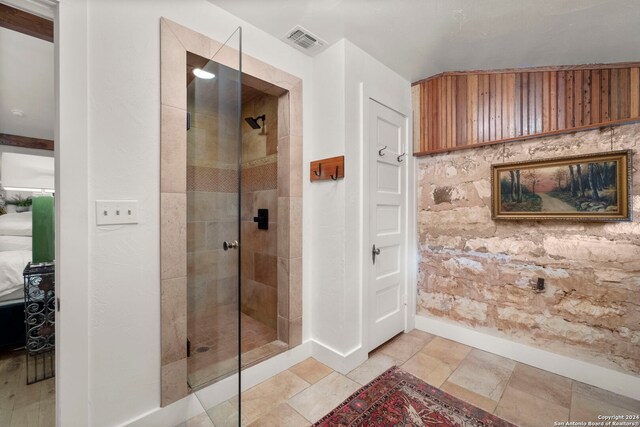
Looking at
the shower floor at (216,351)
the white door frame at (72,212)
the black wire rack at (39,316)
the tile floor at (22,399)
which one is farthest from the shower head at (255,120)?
the tile floor at (22,399)

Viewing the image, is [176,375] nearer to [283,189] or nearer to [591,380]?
[283,189]

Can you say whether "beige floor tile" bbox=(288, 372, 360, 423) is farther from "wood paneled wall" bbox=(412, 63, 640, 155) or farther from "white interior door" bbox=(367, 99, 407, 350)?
A: "wood paneled wall" bbox=(412, 63, 640, 155)

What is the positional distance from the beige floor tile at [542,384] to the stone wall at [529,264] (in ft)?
0.64

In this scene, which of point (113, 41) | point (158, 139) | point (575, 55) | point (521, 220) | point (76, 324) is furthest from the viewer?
point (521, 220)

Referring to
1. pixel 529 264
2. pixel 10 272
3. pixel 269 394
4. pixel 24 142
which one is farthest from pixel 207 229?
pixel 24 142

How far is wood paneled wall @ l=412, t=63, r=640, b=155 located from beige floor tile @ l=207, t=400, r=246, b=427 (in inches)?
99.7

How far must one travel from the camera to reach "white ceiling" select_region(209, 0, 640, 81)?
148 centimetres

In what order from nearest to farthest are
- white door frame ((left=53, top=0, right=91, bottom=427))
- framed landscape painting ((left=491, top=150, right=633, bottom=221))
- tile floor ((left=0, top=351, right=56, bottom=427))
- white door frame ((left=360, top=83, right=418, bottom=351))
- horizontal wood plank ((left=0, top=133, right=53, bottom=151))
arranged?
white door frame ((left=53, top=0, right=91, bottom=427)) < tile floor ((left=0, top=351, right=56, bottom=427)) < framed landscape painting ((left=491, top=150, right=633, bottom=221)) < white door frame ((left=360, top=83, right=418, bottom=351)) < horizontal wood plank ((left=0, top=133, right=53, bottom=151))

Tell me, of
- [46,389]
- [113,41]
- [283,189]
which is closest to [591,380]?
[283,189]

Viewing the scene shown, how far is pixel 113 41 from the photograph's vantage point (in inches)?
50.9

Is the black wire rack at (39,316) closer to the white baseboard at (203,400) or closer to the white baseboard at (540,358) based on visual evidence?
the white baseboard at (203,400)

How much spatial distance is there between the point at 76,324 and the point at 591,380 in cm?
318

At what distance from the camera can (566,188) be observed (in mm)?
1858

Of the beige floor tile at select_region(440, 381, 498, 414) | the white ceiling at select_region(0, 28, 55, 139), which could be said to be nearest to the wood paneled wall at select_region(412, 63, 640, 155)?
the beige floor tile at select_region(440, 381, 498, 414)
